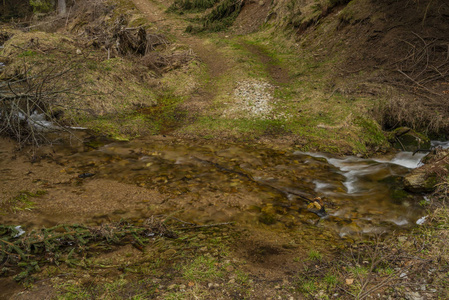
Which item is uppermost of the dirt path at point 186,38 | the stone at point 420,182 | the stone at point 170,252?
the dirt path at point 186,38

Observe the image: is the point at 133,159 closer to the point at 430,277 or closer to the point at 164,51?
the point at 430,277

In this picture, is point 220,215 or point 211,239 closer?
point 211,239

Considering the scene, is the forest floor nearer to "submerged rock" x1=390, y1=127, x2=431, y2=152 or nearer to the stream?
the stream

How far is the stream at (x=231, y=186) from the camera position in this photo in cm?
482

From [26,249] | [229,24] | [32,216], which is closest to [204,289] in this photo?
[26,249]

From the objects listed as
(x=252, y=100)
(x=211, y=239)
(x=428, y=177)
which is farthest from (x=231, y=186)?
(x=252, y=100)

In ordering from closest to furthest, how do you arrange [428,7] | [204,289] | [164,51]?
[204,289]
[428,7]
[164,51]

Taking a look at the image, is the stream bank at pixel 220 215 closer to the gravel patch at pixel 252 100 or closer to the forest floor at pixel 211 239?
the forest floor at pixel 211 239

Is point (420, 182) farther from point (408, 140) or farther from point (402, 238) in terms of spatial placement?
point (408, 140)

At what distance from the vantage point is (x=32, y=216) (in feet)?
14.5

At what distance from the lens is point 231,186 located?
5.83 m

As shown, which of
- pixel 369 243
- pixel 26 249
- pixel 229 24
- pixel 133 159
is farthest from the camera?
pixel 229 24

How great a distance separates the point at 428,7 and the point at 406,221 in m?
9.65

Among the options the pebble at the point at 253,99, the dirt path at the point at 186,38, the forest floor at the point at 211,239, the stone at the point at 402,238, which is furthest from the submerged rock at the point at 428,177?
the dirt path at the point at 186,38
